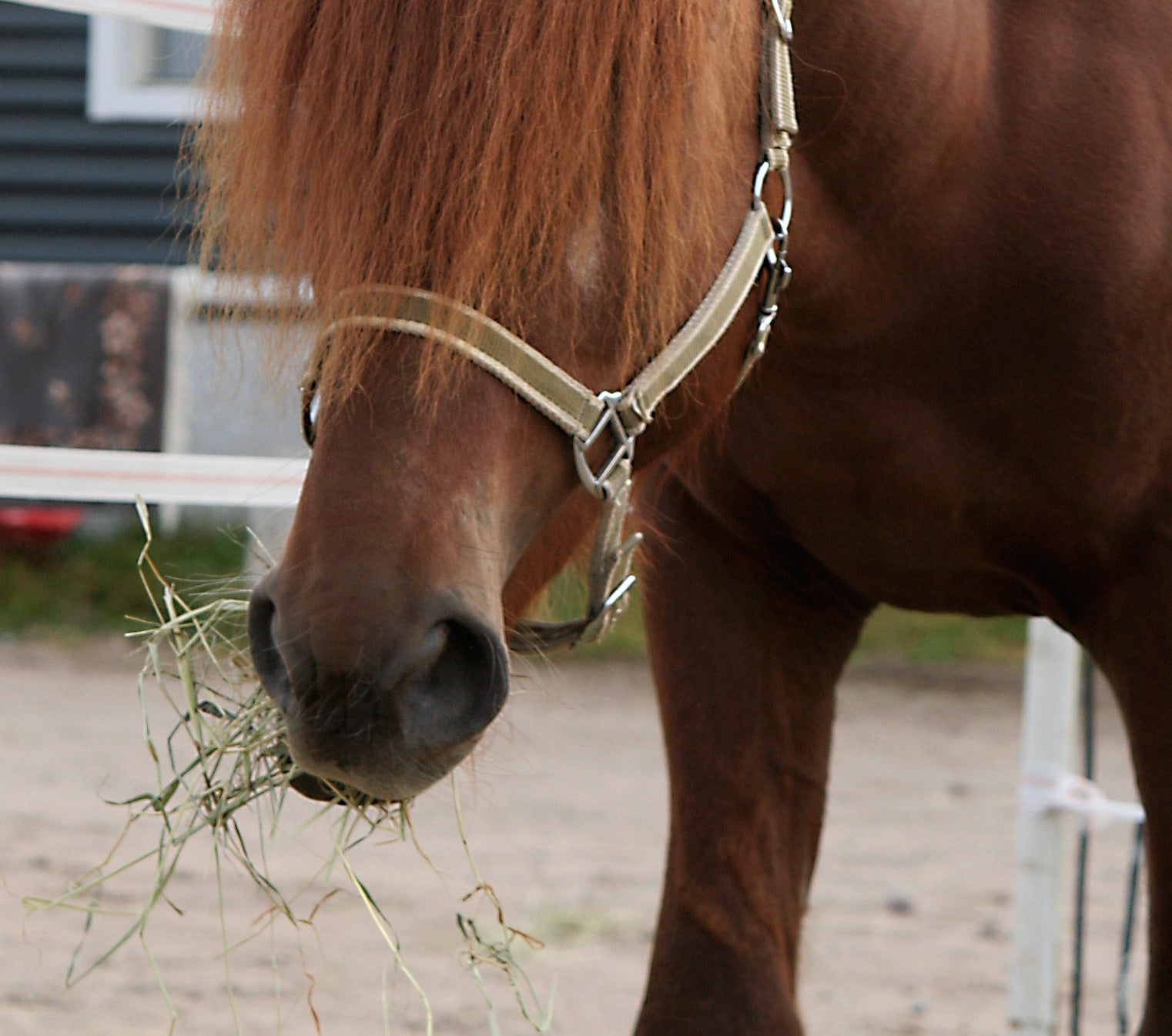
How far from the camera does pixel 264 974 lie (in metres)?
2.53

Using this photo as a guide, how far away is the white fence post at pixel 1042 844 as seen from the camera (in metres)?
2.13

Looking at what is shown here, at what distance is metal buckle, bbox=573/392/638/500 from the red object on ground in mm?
Result: 4657

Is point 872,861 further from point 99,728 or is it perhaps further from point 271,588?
point 271,588

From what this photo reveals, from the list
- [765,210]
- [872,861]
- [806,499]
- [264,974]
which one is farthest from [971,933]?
[765,210]

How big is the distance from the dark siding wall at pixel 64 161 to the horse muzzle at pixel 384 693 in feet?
17.4

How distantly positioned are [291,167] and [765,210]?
0.32m

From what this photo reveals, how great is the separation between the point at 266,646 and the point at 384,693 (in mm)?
95

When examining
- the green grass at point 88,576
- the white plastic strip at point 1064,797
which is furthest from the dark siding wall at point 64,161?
the white plastic strip at point 1064,797

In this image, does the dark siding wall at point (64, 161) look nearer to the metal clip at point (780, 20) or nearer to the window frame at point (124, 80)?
the window frame at point (124, 80)

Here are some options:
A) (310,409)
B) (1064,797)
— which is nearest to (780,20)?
(310,409)

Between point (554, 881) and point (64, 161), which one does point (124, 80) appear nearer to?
point (64, 161)

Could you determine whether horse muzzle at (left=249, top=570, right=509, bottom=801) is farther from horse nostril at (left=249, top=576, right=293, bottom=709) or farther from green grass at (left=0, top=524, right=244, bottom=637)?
green grass at (left=0, top=524, right=244, bottom=637)

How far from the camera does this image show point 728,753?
4.96ft

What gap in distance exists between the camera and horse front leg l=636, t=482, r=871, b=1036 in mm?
1482
